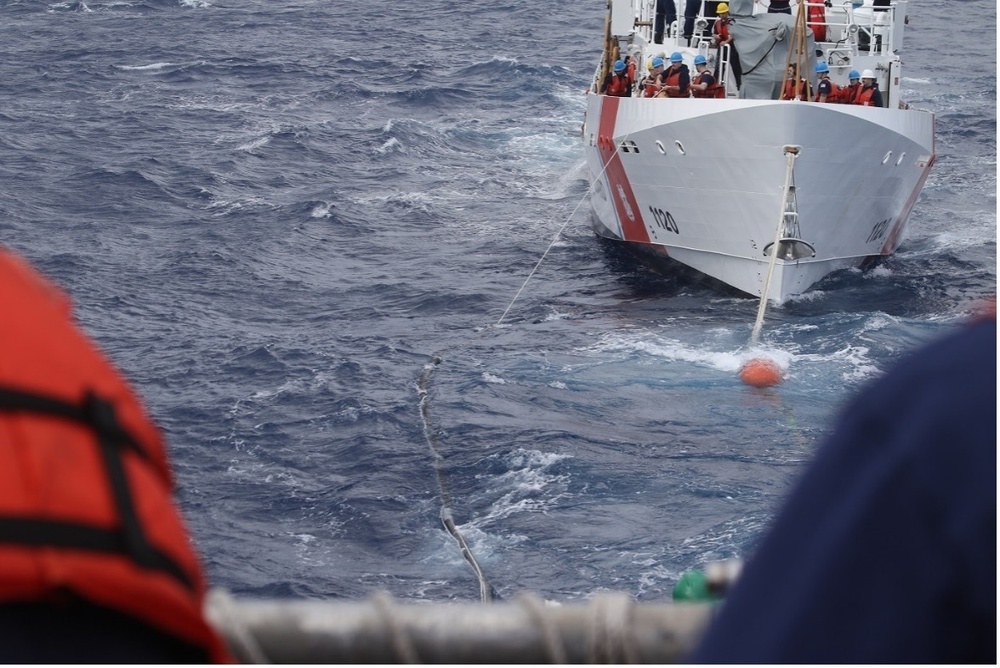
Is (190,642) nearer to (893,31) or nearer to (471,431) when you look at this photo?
(471,431)

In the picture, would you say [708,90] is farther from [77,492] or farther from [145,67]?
[145,67]

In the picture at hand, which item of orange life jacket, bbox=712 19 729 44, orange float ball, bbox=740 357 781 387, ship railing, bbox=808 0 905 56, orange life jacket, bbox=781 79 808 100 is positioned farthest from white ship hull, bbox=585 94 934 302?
orange float ball, bbox=740 357 781 387

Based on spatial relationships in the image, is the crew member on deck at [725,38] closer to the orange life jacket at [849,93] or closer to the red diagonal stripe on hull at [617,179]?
the orange life jacket at [849,93]

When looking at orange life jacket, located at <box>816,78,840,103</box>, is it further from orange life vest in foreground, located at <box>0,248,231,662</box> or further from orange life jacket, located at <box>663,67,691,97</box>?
orange life vest in foreground, located at <box>0,248,231,662</box>

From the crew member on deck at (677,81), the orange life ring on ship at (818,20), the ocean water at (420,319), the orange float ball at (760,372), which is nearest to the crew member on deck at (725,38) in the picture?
the crew member on deck at (677,81)

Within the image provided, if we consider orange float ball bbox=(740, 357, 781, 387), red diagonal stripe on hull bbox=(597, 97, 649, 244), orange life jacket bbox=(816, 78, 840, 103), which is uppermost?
orange life jacket bbox=(816, 78, 840, 103)

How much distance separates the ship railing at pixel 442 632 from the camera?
2248 millimetres

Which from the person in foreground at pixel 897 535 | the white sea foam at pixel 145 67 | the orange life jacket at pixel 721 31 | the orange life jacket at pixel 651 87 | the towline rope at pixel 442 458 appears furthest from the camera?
the white sea foam at pixel 145 67

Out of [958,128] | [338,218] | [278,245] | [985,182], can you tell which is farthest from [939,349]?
[958,128]

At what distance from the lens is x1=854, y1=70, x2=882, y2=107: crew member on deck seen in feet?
85.5

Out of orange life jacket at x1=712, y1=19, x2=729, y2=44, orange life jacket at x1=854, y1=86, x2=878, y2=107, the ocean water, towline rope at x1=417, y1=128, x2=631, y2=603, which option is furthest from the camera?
orange life jacket at x1=712, y1=19, x2=729, y2=44

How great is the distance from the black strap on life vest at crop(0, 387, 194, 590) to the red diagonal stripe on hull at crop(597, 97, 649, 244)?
85.1 feet

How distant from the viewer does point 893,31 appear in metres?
29.5

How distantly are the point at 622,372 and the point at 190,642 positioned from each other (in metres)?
20.0
